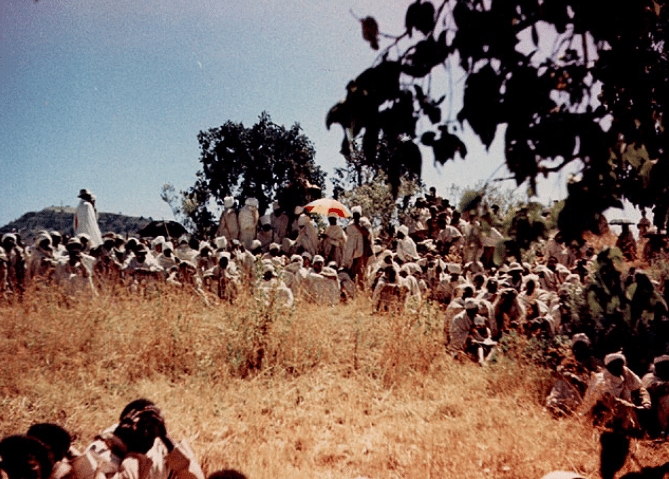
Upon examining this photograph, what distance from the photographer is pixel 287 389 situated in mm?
5543

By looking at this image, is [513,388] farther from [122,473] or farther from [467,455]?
[122,473]

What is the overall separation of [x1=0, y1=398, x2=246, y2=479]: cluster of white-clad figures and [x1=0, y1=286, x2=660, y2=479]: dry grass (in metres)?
0.71

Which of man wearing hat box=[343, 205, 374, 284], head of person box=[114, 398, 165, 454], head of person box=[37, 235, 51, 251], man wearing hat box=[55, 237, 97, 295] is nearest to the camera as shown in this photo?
head of person box=[114, 398, 165, 454]

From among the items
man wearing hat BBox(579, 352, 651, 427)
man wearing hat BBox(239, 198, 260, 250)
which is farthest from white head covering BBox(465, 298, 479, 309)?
man wearing hat BBox(239, 198, 260, 250)

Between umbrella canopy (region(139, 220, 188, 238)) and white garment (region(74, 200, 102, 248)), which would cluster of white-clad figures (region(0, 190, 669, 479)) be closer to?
white garment (region(74, 200, 102, 248))

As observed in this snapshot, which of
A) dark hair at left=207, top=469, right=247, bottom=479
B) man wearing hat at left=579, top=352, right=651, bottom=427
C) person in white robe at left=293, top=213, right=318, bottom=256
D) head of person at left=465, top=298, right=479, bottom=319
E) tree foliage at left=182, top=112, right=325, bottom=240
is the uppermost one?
tree foliage at left=182, top=112, right=325, bottom=240

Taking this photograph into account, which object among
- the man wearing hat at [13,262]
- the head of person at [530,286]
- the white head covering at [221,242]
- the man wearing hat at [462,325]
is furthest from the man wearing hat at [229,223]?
the head of person at [530,286]

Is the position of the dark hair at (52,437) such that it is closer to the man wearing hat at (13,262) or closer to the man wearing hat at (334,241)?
the man wearing hat at (13,262)

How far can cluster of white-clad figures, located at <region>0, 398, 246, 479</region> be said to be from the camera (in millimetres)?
2721

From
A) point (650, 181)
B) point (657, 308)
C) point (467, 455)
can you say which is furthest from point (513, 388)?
point (650, 181)

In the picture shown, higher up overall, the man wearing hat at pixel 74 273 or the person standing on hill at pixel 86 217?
the person standing on hill at pixel 86 217

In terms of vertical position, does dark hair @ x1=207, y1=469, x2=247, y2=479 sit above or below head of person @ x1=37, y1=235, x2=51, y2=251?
below

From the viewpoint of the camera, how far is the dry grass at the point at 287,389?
13.9 ft

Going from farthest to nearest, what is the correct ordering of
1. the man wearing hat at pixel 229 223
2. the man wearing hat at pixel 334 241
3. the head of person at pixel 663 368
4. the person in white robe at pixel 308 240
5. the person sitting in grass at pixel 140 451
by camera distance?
the man wearing hat at pixel 229 223
the person in white robe at pixel 308 240
the man wearing hat at pixel 334 241
the head of person at pixel 663 368
the person sitting in grass at pixel 140 451
